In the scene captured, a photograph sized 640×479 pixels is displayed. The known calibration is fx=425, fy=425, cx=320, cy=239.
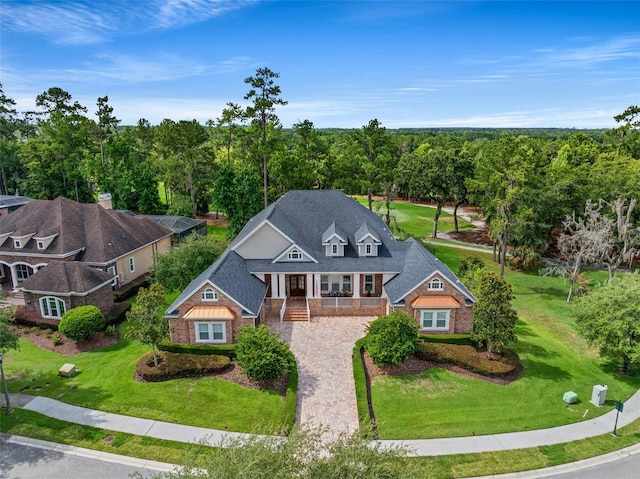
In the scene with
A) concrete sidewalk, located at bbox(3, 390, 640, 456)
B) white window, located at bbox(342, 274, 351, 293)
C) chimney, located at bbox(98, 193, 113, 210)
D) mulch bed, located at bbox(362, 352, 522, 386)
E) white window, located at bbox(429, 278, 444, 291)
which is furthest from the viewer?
chimney, located at bbox(98, 193, 113, 210)

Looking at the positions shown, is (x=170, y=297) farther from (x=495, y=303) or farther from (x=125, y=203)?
(x=125, y=203)

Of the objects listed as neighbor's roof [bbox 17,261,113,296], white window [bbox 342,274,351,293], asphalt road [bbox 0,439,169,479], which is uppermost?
neighbor's roof [bbox 17,261,113,296]

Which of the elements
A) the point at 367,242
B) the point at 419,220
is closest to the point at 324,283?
the point at 367,242

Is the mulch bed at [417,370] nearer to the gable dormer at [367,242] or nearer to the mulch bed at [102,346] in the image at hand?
the mulch bed at [102,346]

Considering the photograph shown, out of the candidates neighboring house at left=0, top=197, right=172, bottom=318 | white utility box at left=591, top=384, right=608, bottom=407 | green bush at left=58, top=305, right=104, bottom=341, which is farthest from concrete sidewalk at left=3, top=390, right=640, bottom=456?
neighboring house at left=0, top=197, right=172, bottom=318

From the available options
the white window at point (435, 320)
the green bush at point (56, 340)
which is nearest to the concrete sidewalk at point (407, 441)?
the green bush at point (56, 340)

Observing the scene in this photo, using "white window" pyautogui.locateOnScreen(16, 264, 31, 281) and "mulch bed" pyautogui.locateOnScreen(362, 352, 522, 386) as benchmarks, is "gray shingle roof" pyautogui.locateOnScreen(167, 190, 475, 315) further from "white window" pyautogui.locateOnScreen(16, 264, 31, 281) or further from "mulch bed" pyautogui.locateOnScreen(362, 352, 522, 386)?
"white window" pyautogui.locateOnScreen(16, 264, 31, 281)

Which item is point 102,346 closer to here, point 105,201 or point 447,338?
point 105,201
